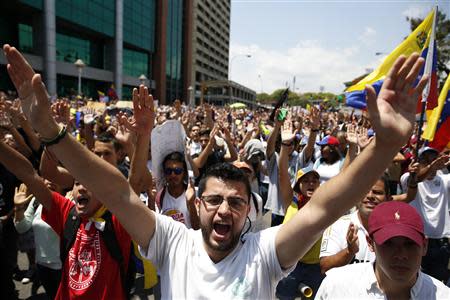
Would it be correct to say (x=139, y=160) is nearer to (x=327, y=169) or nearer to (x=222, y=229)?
(x=222, y=229)

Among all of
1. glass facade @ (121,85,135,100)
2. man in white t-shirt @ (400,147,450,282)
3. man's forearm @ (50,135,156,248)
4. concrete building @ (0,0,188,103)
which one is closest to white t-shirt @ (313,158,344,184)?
man in white t-shirt @ (400,147,450,282)

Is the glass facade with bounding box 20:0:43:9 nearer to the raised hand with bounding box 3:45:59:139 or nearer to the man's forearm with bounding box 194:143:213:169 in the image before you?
the man's forearm with bounding box 194:143:213:169

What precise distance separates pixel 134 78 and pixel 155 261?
147 feet

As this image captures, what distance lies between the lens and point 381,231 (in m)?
1.65

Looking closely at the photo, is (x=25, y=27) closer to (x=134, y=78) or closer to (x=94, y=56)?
(x=94, y=56)

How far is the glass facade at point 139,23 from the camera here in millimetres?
40188

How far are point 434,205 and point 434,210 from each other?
63 mm

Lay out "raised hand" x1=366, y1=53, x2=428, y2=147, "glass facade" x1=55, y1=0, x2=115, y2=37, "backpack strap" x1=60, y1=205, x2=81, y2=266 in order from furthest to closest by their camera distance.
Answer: "glass facade" x1=55, y1=0, x2=115, y2=37, "backpack strap" x1=60, y1=205, x2=81, y2=266, "raised hand" x1=366, y1=53, x2=428, y2=147

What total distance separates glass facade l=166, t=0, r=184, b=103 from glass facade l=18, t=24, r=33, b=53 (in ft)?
76.7

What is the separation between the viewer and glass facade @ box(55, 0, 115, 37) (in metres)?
30.2

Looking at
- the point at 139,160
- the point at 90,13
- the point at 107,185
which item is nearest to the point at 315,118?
the point at 139,160

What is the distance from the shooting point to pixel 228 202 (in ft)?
5.68

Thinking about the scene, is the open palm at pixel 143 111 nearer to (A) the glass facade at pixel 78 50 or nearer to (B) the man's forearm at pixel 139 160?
(B) the man's forearm at pixel 139 160

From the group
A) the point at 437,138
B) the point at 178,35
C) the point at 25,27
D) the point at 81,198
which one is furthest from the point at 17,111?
the point at 178,35
